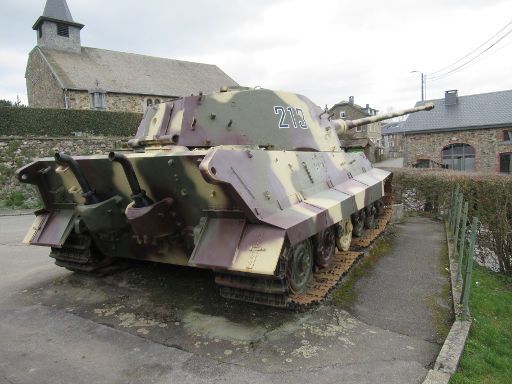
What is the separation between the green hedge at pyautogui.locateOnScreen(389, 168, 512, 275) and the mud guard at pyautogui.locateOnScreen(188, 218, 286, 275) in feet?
19.0

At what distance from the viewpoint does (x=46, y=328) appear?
487 centimetres

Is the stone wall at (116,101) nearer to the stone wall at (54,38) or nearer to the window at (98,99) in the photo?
the window at (98,99)

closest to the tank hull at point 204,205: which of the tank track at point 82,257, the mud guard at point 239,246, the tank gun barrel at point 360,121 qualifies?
the mud guard at point 239,246

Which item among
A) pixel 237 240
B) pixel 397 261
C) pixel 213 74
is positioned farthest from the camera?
pixel 213 74

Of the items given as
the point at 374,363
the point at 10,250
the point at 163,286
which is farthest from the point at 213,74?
→ the point at 374,363

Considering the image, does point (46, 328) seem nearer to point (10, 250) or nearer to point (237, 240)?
point (237, 240)

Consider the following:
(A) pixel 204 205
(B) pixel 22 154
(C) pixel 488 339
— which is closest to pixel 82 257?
(A) pixel 204 205

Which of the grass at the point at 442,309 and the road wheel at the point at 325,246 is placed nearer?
the grass at the point at 442,309

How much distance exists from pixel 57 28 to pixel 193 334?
33.0 m

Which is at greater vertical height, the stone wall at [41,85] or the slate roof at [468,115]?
the stone wall at [41,85]

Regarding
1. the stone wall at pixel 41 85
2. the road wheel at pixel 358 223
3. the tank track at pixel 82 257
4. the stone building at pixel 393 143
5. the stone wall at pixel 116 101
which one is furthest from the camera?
the stone building at pixel 393 143

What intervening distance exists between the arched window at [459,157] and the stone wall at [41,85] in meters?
23.4

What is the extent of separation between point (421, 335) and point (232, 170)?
249cm

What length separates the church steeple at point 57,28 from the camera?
3162 cm
